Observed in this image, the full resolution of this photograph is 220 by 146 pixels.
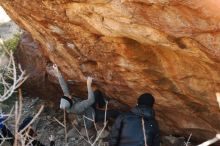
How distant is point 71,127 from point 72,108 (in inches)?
43.3

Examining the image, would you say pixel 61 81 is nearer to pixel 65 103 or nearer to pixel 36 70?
pixel 65 103

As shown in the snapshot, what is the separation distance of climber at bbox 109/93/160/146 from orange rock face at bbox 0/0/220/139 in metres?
0.70

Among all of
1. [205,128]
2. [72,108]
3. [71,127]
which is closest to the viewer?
[205,128]

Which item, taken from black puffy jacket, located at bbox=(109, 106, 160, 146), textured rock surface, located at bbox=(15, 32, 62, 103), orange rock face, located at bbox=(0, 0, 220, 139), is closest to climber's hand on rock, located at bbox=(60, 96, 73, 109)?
orange rock face, located at bbox=(0, 0, 220, 139)

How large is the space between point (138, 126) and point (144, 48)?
1094 mm

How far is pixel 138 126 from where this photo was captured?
559 cm

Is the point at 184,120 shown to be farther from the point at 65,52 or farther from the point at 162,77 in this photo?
the point at 65,52

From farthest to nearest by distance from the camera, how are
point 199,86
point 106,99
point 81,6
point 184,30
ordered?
point 106,99
point 199,86
point 81,6
point 184,30

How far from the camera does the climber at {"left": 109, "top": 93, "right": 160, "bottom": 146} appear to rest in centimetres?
555

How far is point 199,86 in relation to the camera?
19.4 ft

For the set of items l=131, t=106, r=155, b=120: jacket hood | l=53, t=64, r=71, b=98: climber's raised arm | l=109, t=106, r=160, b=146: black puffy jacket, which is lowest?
l=109, t=106, r=160, b=146: black puffy jacket

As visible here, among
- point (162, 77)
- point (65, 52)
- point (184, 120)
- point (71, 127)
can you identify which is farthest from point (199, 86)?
point (71, 127)

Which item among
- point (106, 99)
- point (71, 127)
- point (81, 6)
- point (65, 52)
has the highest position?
point (81, 6)

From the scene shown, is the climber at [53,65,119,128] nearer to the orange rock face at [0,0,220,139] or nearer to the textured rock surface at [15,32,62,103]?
the orange rock face at [0,0,220,139]
